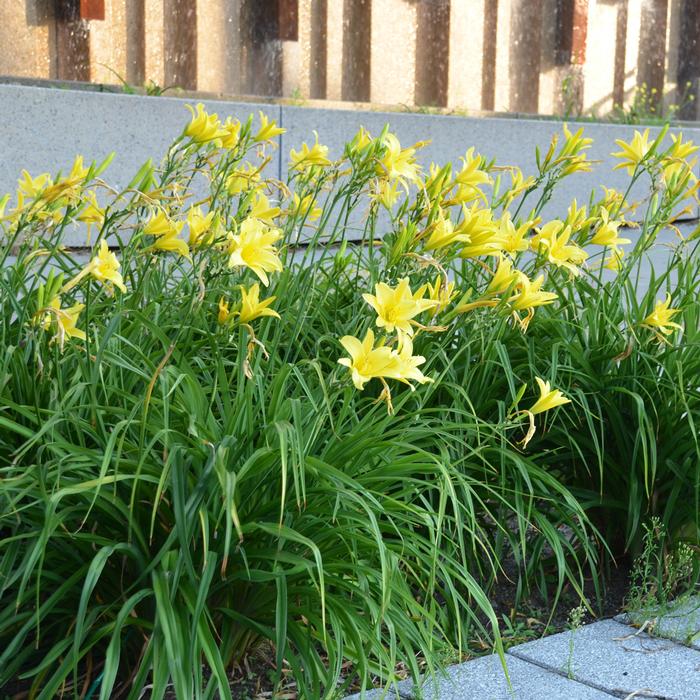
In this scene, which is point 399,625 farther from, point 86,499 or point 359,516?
point 86,499

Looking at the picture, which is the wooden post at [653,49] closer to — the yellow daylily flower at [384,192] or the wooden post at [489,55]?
the wooden post at [489,55]

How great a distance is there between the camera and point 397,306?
1.97m

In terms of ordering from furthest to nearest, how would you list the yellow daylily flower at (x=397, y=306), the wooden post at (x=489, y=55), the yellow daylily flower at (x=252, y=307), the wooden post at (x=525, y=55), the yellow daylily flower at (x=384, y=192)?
the wooden post at (x=525, y=55) < the wooden post at (x=489, y=55) < the yellow daylily flower at (x=384, y=192) < the yellow daylily flower at (x=252, y=307) < the yellow daylily flower at (x=397, y=306)

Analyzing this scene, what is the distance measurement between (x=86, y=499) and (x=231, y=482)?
16.4 inches

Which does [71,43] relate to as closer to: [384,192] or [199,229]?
[384,192]

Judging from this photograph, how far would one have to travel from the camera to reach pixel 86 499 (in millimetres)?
2037

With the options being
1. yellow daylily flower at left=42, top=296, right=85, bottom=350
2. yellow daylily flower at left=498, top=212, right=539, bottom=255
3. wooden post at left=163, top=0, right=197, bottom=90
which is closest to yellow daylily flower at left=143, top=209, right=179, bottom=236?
yellow daylily flower at left=42, top=296, right=85, bottom=350

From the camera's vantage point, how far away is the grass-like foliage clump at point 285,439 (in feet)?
6.43

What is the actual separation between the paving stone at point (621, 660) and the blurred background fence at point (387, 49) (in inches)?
187

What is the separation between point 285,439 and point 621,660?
1.11 m

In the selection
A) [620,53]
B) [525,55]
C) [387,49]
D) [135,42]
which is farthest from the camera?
[620,53]

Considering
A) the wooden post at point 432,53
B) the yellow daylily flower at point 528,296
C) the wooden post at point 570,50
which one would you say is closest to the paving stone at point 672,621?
the yellow daylily flower at point 528,296

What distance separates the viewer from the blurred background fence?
21.0ft

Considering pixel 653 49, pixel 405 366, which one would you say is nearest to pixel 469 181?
pixel 405 366
